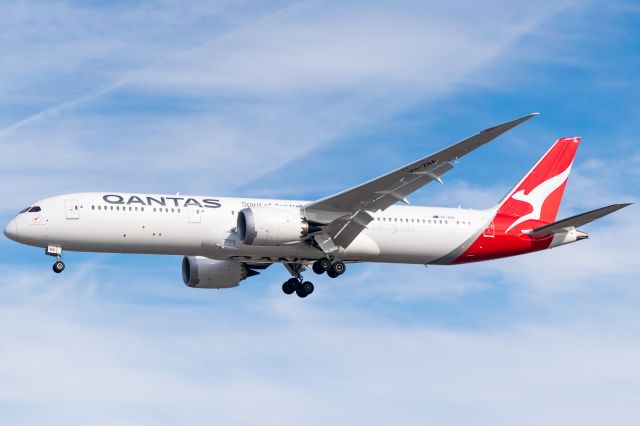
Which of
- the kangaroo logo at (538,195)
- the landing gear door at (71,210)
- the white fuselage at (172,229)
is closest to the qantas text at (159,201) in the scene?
the white fuselage at (172,229)

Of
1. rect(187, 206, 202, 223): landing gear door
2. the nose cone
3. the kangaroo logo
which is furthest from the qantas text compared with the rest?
the kangaroo logo

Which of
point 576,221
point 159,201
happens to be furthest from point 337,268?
point 576,221

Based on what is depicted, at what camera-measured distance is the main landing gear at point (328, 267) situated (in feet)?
160

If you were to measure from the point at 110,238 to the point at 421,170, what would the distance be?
12438 millimetres

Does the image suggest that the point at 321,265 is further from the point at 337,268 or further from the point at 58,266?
the point at 58,266

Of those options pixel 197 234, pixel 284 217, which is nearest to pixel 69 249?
pixel 197 234

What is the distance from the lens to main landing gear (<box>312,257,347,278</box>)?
48844mm

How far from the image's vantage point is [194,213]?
4672 centimetres

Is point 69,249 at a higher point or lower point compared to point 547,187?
lower

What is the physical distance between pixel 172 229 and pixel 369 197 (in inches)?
313

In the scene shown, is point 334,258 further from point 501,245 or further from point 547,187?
point 547,187

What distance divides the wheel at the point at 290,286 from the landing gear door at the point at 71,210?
35.0 feet

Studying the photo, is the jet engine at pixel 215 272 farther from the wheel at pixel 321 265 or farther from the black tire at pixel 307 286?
the wheel at pixel 321 265

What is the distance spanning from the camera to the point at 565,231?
5194cm
